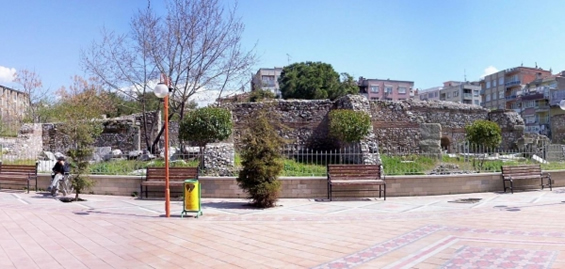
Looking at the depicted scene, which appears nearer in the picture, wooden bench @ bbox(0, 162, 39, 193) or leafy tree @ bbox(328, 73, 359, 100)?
wooden bench @ bbox(0, 162, 39, 193)

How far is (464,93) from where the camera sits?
3469 inches

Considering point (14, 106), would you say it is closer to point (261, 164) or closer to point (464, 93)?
point (261, 164)

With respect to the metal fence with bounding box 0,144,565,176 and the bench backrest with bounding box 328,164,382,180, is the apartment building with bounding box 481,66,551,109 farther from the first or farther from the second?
the bench backrest with bounding box 328,164,382,180

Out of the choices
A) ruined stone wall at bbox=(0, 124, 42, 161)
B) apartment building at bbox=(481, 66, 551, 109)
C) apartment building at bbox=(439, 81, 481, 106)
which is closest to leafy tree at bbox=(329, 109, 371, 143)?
ruined stone wall at bbox=(0, 124, 42, 161)

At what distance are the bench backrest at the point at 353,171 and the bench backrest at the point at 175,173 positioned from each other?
13.2ft

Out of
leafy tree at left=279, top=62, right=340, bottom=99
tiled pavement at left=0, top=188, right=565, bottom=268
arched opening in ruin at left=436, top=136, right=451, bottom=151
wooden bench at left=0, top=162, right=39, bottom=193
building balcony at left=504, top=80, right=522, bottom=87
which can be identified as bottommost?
tiled pavement at left=0, top=188, right=565, bottom=268

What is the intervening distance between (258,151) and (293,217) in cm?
213

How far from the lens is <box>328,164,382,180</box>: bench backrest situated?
12203mm

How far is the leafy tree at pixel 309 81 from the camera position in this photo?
49.2 m

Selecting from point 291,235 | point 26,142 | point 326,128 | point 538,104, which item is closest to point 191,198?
point 291,235

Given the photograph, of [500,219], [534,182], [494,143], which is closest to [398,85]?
[494,143]

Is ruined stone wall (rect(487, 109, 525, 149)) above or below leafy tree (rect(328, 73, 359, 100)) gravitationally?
below

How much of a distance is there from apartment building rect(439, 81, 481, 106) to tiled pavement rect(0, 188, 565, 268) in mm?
83189

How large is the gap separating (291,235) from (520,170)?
9.76m
